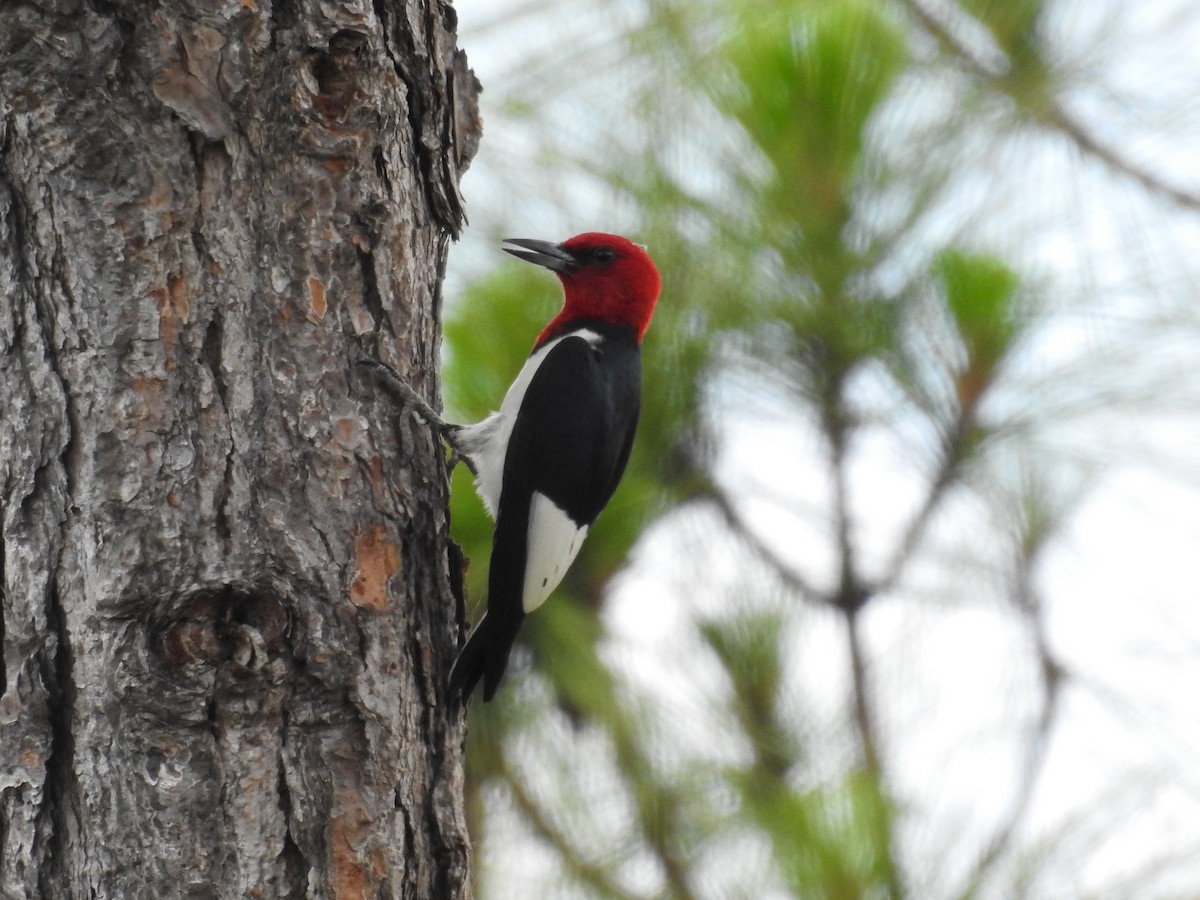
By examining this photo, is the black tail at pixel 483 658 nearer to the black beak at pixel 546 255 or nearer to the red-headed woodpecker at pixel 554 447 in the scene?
the red-headed woodpecker at pixel 554 447

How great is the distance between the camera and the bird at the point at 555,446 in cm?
219

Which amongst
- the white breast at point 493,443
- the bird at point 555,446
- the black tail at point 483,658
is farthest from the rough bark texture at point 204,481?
the white breast at point 493,443

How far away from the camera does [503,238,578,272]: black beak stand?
2668 mm

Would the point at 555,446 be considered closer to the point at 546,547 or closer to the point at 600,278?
the point at 546,547

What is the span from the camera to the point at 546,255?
268cm

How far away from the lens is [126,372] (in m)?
1.45

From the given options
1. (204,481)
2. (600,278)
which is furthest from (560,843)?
(204,481)

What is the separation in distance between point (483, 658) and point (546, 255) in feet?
3.69

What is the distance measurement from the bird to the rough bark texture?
0.50 m

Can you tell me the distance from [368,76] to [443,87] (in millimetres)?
181

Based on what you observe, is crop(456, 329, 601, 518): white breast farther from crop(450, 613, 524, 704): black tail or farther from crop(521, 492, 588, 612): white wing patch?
crop(450, 613, 524, 704): black tail

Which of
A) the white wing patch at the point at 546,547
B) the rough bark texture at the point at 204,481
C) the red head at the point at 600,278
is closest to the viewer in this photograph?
the rough bark texture at the point at 204,481

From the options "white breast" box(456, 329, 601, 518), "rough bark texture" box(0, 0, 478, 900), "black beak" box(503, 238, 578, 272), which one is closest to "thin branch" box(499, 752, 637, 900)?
"white breast" box(456, 329, 601, 518)

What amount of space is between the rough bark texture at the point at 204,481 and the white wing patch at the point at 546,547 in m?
0.54
